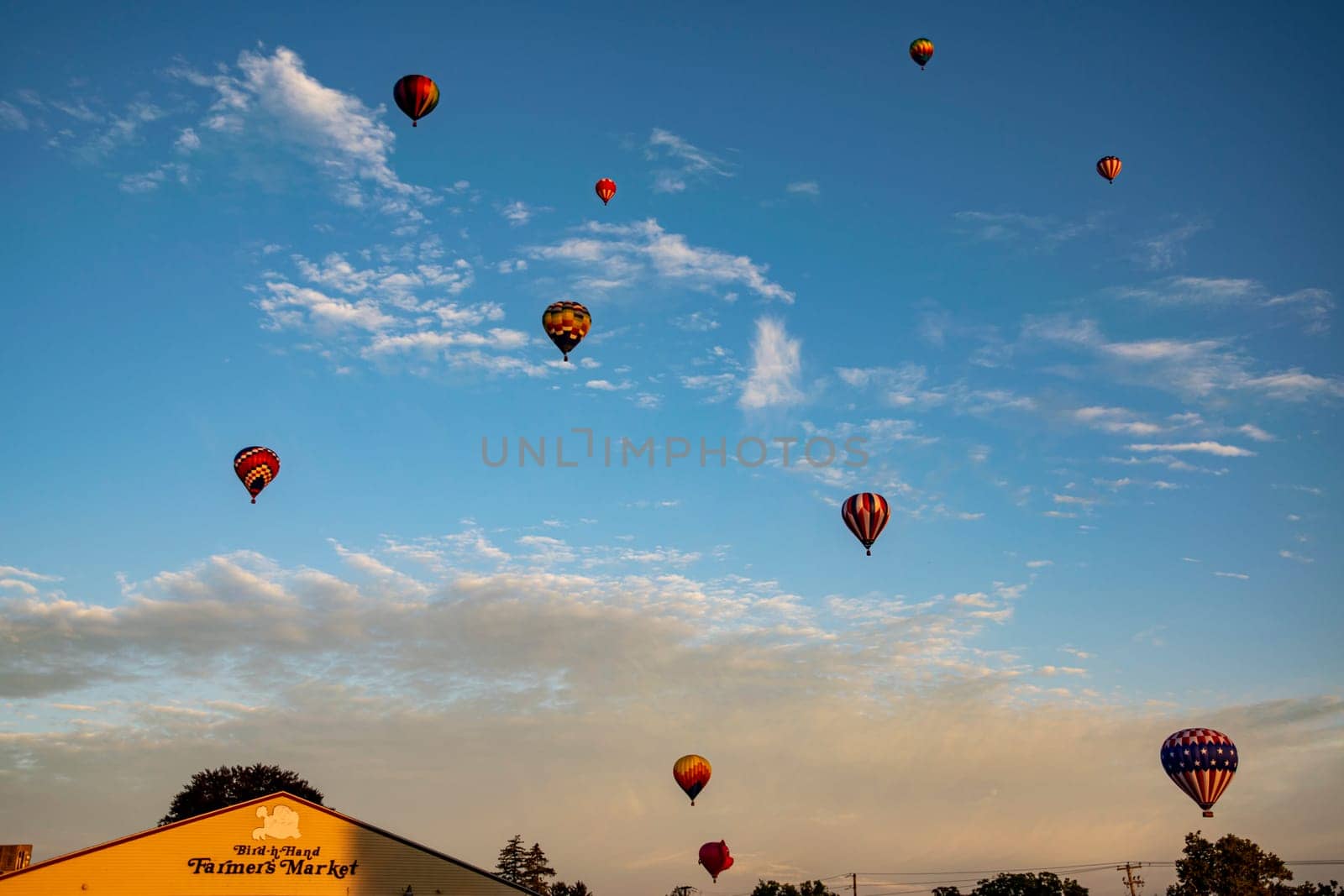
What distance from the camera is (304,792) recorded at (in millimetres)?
87750

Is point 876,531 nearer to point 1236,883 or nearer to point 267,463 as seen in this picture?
point 267,463

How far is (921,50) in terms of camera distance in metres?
60.1

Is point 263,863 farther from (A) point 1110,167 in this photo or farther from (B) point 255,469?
(A) point 1110,167

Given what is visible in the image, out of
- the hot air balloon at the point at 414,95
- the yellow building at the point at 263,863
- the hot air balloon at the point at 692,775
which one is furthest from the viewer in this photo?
the hot air balloon at the point at 692,775

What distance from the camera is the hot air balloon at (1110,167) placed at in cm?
6103

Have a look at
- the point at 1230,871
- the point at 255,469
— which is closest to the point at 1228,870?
the point at 1230,871

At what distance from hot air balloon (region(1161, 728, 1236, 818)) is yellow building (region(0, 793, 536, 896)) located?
104 ft

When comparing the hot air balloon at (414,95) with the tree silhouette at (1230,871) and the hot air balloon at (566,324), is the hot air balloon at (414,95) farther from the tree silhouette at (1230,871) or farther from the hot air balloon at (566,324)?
the tree silhouette at (1230,871)

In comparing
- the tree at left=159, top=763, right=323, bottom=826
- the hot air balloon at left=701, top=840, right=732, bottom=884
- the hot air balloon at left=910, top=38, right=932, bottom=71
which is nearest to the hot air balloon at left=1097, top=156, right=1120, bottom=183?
the hot air balloon at left=910, top=38, right=932, bottom=71

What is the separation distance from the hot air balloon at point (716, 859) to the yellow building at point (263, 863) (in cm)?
1645

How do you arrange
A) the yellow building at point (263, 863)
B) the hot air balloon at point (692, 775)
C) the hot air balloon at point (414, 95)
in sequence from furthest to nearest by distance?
the hot air balloon at point (692, 775), the hot air balloon at point (414, 95), the yellow building at point (263, 863)

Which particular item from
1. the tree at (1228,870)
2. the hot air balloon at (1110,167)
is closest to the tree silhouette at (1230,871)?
the tree at (1228,870)

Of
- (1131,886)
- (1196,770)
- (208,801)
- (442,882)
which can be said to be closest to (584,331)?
(442,882)

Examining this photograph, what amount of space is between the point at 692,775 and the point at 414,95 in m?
38.2
